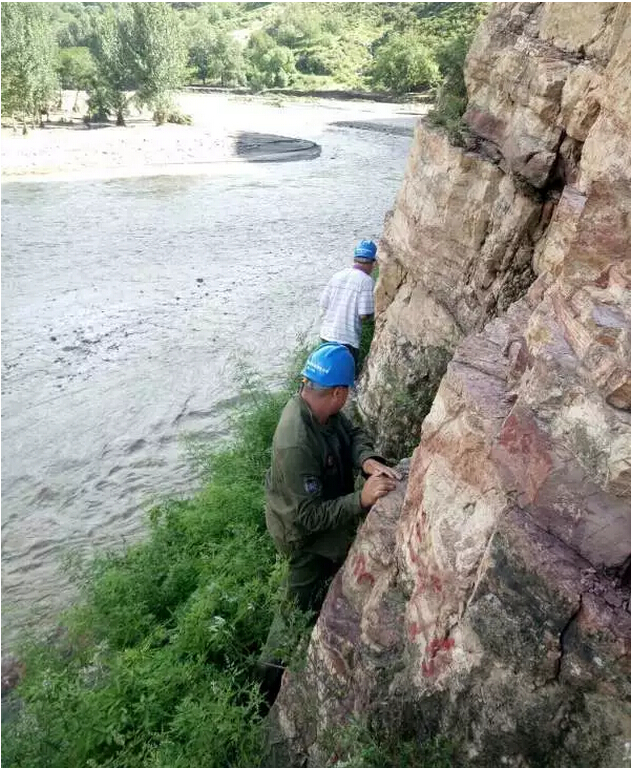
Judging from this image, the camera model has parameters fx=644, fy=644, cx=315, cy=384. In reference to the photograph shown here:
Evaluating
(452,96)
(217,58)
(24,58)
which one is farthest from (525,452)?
(217,58)

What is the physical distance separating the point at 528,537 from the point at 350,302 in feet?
13.7

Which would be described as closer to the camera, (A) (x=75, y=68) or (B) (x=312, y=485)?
(B) (x=312, y=485)

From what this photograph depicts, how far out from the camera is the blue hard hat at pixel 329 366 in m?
3.24

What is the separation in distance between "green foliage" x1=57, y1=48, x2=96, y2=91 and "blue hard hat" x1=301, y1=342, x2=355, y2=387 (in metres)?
43.2

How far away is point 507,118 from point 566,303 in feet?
8.56

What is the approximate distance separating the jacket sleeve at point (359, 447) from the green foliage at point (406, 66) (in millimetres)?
46586

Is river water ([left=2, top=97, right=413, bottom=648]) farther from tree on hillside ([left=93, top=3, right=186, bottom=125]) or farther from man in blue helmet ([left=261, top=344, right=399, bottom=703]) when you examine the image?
tree on hillside ([left=93, top=3, right=186, bottom=125])

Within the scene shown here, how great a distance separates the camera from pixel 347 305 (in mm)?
6129

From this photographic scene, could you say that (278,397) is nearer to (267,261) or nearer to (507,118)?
(507,118)

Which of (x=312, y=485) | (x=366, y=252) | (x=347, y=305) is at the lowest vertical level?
(x=347, y=305)

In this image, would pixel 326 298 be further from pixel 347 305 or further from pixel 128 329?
pixel 128 329

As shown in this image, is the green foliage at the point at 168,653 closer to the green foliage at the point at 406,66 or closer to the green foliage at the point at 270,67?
the green foliage at the point at 406,66

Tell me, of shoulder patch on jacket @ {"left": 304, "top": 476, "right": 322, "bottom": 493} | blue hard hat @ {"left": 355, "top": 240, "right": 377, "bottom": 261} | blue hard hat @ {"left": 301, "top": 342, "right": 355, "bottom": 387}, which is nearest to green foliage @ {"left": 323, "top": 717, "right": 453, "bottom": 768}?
shoulder patch on jacket @ {"left": 304, "top": 476, "right": 322, "bottom": 493}

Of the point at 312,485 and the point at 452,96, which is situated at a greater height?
the point at 452,96
